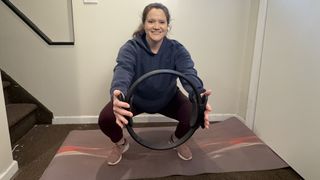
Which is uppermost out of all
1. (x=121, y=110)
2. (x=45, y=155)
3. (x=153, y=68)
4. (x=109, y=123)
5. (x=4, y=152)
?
(x=153, y=68)

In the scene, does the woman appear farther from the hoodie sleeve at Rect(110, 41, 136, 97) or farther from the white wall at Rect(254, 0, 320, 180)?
the white wall at Rect(254, 0, 320, 180)

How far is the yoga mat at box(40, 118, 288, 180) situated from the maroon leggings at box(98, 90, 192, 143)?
18 centimetres

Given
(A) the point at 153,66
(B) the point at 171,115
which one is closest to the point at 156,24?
(A) the point at 153,66

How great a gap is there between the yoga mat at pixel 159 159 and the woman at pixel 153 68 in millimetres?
93

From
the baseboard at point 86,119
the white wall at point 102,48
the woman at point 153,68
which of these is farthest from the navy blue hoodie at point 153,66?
the baseboard at point 86,119

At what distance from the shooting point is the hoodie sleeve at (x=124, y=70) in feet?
4.40

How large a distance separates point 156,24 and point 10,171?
119 cm

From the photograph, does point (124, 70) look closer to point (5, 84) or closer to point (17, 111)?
point (17, 111)

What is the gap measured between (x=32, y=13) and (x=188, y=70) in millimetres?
1461

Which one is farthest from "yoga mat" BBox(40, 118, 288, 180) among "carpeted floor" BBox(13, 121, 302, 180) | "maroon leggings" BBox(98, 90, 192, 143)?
"maroon leggings" BBox(98, 90, 192, 143)

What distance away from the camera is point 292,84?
1652 millimetres

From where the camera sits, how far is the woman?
1542 mm

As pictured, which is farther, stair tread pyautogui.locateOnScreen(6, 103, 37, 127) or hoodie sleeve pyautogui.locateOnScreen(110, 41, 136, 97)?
stair tread pyautogui.locateOnScreen(6, 103, 37, 127)

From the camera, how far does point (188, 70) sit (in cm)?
156
